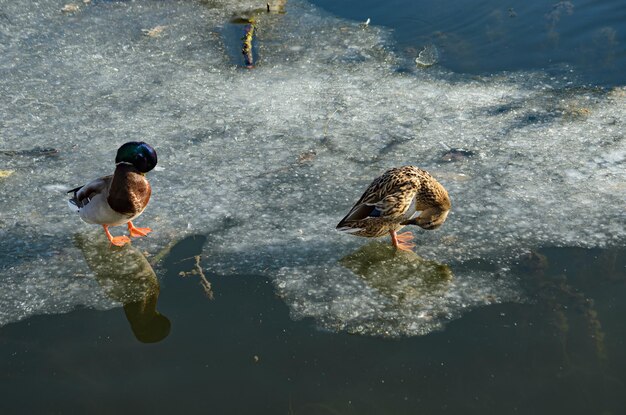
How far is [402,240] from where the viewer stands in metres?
4.97

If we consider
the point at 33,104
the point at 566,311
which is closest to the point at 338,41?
the point at 33,104

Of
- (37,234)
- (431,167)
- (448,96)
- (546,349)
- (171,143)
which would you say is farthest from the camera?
(448,96)

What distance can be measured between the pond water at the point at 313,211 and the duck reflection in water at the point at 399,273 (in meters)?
0.02

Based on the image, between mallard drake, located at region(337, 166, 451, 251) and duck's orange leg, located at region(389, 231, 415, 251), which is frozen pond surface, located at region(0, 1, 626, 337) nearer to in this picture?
duck's orange leg, located at region(389, 231, 415, 251)

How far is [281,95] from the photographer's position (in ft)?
22.0

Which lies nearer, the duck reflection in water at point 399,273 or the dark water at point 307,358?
the dark water at point 307,358

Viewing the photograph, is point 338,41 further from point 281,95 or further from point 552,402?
point 552,402

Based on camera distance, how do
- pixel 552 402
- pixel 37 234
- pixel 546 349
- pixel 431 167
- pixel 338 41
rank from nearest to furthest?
pixel 552 402
pixel 546 349
pixel 37 234
pixel 431 167
pixel 338 41

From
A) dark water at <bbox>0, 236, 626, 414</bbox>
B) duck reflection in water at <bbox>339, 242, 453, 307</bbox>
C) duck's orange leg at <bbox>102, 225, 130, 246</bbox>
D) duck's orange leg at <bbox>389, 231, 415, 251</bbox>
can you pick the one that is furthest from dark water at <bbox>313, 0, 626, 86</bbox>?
duck's orange leg at <bbox>102, 225, 130, 246</bbox>

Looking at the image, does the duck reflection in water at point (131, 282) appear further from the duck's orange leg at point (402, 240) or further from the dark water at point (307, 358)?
the duck's orange leg at point (402, 240)

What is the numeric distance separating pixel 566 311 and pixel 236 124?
10.4 feet

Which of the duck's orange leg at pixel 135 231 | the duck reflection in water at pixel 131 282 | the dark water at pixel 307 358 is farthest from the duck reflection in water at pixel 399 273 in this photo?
the duck's orange leg at pixel 135 231

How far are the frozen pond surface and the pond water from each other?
2cm

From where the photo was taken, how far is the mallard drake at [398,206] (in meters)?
4.67
